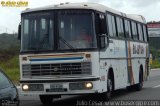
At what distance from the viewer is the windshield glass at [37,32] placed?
14758 millimetres

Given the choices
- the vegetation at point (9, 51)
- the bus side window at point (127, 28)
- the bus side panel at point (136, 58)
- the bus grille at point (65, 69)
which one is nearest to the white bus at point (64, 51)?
the bus grille at point (65, 69)

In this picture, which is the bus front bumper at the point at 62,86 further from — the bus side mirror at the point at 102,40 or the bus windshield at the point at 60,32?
the bus side mirror at the point at 102,40

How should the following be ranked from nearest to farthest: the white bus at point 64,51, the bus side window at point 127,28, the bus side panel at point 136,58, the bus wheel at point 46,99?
the white bus at point 64,51, the bus wheel at point 46,99, the bus side window at point 127,28, the bus side panel at point 136,58

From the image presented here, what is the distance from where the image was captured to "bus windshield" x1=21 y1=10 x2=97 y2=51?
14.6 m

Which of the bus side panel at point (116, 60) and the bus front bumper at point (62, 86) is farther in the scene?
the bus side panel at point (116, 60)

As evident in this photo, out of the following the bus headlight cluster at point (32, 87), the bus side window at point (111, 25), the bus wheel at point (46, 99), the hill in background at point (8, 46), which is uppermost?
the hill in background at point (8, 46)

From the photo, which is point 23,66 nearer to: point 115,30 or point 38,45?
point 38,45

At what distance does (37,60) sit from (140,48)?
8056 mm

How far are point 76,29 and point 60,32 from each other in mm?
466

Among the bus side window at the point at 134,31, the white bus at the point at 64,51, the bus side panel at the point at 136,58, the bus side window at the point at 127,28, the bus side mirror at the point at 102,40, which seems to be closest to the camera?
the white bus at the point at 64,51

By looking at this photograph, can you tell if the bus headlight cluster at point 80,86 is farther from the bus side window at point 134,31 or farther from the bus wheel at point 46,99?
the bus side window at point 134,31

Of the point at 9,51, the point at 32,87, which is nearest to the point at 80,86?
the point at 32,87

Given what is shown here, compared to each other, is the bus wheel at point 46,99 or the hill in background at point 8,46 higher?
the hill in background at point 8,46

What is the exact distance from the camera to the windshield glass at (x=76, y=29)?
14570 mm
